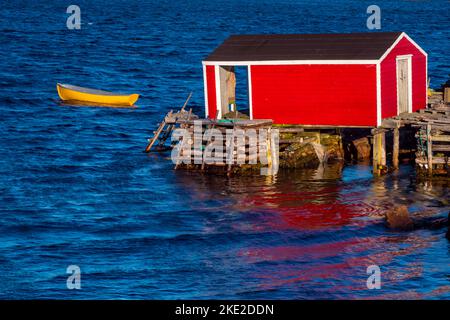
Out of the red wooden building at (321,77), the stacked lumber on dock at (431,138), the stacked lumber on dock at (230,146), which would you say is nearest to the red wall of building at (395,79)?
the red wooden building at (321,77)

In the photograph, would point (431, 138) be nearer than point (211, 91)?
Yes

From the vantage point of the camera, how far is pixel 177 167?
42.9 meters

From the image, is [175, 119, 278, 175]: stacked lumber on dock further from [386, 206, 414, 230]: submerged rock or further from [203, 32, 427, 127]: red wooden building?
[386, 206, 414, 230]: submerged rock

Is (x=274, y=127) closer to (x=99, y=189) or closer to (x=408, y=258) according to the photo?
(x=99, y=189)

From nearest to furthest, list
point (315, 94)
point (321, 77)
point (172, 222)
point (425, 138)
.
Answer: point (172, 222) → point (425, 138) → point (321, 77) → point (315, 94)

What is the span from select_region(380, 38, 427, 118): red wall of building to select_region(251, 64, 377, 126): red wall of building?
0.72 m

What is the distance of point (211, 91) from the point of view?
42781 millimetres

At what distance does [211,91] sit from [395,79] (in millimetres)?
7674

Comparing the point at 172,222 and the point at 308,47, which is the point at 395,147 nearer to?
the point at 308,47

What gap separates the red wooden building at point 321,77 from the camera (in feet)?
133

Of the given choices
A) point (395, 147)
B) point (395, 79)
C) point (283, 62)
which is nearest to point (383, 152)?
point (395, 147)

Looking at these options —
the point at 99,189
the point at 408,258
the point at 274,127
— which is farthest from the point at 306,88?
the point at 408,258

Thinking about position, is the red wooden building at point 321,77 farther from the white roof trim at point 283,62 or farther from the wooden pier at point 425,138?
the wooden pier at point 425,138

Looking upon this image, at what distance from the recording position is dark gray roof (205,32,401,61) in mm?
40719
